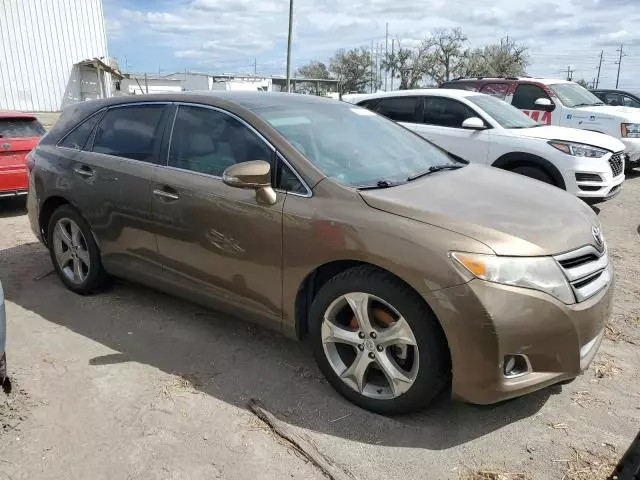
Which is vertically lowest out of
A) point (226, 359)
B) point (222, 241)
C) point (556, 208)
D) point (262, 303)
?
point (226, 359)

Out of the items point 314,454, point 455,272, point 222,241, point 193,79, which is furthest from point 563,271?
point 193,79

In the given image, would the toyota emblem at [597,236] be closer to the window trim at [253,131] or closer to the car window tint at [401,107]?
the window trim at [253,131]

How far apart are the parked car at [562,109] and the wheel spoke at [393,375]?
802 centimetres

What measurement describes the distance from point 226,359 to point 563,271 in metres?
2.09

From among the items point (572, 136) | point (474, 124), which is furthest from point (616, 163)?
point (474, 124)

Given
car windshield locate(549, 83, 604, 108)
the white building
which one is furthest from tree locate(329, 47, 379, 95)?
car windshield locate(549, 83, 604, 108)

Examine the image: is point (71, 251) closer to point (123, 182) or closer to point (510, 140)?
point (123, 182)

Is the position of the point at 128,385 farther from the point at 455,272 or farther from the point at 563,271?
the point at 563,271

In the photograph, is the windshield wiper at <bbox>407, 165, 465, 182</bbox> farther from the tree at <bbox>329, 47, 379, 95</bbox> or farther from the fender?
the tree at <bbox>329, 47, 379, 95</bbox>

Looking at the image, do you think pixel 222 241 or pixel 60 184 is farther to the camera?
pixel 60 184

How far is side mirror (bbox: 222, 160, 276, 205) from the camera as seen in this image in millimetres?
3055

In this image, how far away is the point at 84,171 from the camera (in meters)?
4.30

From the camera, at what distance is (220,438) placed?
2.76m

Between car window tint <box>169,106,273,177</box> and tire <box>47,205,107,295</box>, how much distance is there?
1.17m
